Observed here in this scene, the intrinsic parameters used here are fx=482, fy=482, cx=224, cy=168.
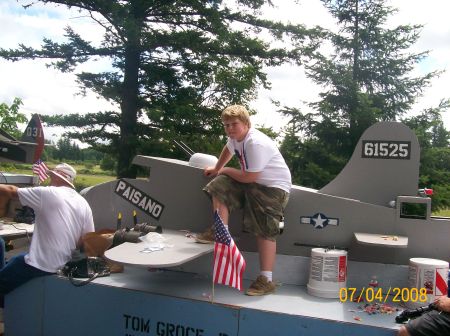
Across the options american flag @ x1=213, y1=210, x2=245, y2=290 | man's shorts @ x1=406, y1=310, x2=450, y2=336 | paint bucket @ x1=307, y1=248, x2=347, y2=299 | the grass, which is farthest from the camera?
the grass

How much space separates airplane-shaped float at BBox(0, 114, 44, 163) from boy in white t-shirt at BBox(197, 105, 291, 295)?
7034 mm

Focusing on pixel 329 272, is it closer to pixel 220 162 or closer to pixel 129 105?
pixel 220 162

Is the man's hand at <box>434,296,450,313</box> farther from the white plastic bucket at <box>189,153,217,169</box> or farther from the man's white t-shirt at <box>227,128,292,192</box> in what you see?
the white plastic bucket at <box>189,153,217,169</box>

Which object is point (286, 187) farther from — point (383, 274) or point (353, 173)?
point (383, 274)

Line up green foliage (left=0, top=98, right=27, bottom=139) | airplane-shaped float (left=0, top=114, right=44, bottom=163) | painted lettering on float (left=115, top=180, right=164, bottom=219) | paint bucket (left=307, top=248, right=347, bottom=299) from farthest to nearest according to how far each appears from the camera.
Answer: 1. green foliage (left=0, top=98, right=27, bottom=139)
2. airplane-shaped float (left=0, top=114, right=44, bottom=163)
3. painted lettering on float (left=115, top=180, right=164, bottom=219)
4. paint bucket (left=307, top=248, right=347, bottom=299)

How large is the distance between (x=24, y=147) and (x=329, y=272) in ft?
27.2

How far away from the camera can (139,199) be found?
17.0 ft

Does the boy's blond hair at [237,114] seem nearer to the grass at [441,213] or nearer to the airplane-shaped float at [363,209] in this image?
the airplane-shaped float at [363,209]

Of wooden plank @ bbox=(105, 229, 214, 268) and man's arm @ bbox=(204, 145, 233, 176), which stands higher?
man's arm @ bbox=(204, 145, 233, 176)

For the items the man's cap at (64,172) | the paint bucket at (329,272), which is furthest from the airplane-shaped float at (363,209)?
the man's cap at (64,172)

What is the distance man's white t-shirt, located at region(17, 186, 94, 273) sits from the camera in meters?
4.52

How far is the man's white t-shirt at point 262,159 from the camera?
164 inches
